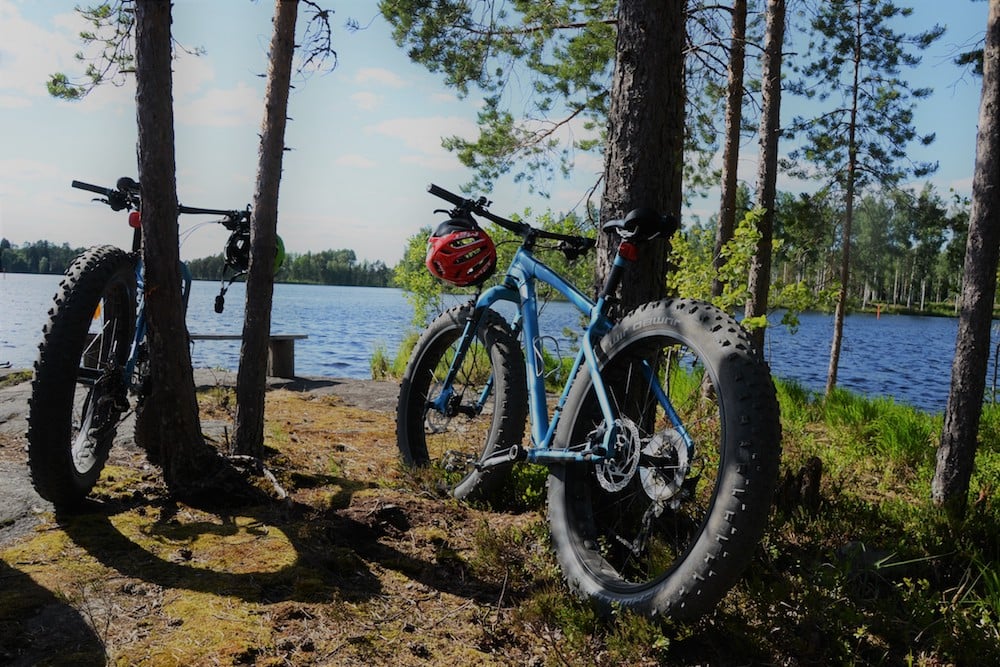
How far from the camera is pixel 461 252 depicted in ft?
12.4

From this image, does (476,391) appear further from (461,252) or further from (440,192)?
(440,192)

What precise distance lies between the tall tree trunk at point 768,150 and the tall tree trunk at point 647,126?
519 centimetres

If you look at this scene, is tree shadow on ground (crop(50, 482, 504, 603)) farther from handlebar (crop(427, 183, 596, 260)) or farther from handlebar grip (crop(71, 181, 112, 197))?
handlebar grip (crop(71, 181, 112, 197))

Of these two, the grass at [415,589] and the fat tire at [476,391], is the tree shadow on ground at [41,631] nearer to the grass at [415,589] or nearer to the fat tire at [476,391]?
the grass at [415,589]

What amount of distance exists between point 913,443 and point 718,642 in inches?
203

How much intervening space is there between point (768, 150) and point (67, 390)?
25.7 feet

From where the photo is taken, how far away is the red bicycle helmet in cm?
379

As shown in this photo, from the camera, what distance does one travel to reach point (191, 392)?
369 centimetres

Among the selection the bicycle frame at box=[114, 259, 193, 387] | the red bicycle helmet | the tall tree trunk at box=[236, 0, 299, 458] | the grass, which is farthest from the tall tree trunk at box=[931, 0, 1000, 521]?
the bicycle frame at box=[114, 259, 193, 387]

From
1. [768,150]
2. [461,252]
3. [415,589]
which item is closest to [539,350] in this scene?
[461,252]

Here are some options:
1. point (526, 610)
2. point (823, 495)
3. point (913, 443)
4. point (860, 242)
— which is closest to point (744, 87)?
point (913, 443)

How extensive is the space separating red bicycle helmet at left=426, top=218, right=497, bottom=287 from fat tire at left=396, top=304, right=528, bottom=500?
0.25 meters

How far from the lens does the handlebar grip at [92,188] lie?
4191 millimetres

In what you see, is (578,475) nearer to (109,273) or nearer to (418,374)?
(418,374)
